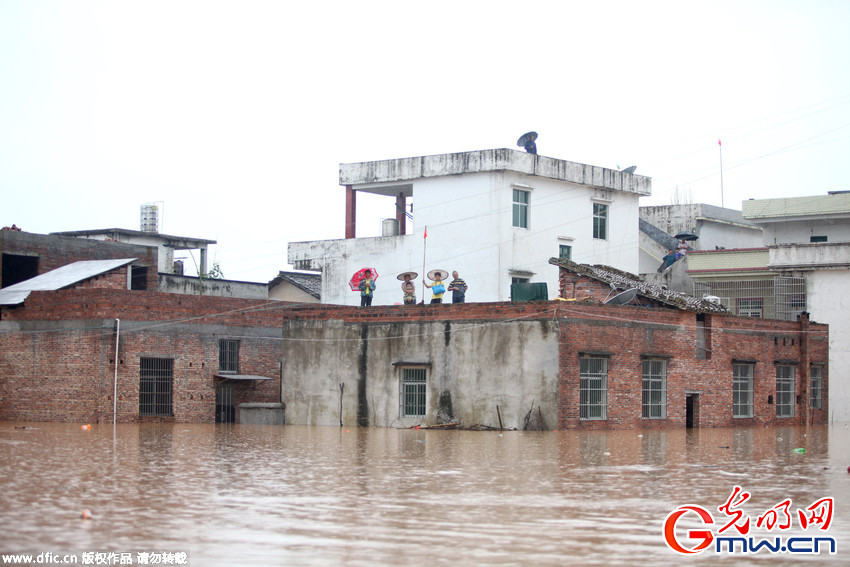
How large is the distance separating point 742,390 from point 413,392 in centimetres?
1063

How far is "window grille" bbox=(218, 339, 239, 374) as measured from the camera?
33.0 m

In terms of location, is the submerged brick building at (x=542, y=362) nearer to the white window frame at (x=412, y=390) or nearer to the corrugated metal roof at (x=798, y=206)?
the white window frame at (x=412, y=390)

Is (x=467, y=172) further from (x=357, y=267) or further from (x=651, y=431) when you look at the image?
(x=651, y=431)

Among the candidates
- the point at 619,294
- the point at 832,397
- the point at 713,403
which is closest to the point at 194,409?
the point at 619,294

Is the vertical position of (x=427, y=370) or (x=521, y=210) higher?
(x=521, y=210)

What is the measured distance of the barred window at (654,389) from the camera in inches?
1204

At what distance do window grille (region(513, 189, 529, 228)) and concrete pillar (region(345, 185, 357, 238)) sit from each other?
7130 millimetres

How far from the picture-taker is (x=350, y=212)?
154 feet

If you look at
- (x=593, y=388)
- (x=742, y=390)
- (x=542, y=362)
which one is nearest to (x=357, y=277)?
(x=742, y=390)

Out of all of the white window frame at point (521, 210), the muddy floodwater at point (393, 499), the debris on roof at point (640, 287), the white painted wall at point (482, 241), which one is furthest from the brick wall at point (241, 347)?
the white window frame at point (521, 210)

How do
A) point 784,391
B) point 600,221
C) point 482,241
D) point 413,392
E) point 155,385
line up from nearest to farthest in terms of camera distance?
point 413,392, point 155,385, point 784,391, point 482,241, point 600,221

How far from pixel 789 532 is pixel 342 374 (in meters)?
21.4

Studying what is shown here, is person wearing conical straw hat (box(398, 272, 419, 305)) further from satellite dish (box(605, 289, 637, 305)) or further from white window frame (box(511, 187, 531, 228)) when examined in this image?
white window frame (box(511, 187, 531, 228))

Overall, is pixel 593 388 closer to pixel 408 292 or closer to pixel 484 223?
pixel 408 292
